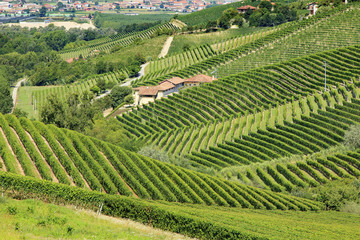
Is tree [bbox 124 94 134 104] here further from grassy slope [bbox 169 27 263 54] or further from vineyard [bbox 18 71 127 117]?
grassy slope [bbox 169 27 263 54]

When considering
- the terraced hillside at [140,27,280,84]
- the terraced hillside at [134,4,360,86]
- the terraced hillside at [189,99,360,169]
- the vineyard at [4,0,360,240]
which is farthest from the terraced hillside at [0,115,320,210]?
the terraced hillside at [140,27,280,84]

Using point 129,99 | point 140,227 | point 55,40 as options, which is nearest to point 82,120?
point 129,99

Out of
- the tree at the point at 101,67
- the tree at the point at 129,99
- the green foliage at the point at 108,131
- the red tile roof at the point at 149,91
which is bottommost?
the tree at the point at 101,67

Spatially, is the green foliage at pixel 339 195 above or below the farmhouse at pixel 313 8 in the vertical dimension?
below

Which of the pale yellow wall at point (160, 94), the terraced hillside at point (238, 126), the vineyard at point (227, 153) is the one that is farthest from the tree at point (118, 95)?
the terraced hillside at point (238, 126)

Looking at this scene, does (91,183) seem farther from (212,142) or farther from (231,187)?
(212,142)

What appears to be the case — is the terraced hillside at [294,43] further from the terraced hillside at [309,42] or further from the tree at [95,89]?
the tree at [95,89]
